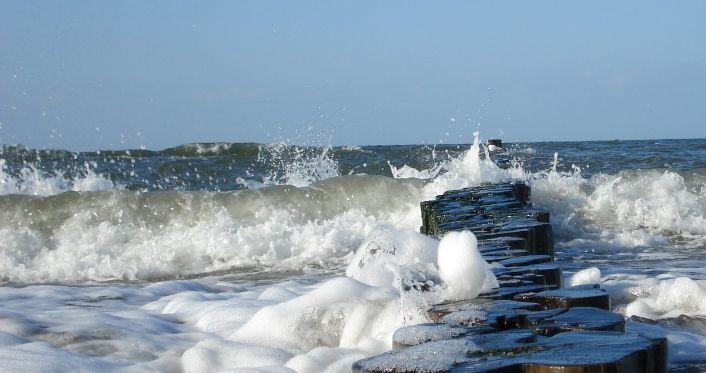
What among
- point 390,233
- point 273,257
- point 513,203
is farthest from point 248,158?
point 390,233

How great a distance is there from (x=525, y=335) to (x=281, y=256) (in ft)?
20.2

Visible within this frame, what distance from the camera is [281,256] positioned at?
812 cm

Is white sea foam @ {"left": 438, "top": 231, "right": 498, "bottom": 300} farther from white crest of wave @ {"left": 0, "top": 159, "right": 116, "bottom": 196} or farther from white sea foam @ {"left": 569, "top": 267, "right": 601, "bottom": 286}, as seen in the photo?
white crest of wave @ {"left": 0, "top": 159, "right": 116, "bottom": 196}

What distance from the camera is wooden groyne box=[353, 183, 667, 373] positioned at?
176cm

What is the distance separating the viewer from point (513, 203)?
581 centimetres

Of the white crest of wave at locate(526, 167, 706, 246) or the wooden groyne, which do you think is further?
the white crest of wave at locate(526, 167, 706, 246)

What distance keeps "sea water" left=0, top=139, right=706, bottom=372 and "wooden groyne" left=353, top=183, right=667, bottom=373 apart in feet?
0.81

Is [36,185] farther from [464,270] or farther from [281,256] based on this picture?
[464,270]

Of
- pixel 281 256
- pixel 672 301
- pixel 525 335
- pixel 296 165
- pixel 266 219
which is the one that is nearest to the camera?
pixel 525 335

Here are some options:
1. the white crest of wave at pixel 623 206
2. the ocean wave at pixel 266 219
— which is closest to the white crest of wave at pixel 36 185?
the ocean wave at pixel 266 219

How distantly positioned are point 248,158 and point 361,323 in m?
14.7

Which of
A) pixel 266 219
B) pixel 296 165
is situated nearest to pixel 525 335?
pixel 266 219

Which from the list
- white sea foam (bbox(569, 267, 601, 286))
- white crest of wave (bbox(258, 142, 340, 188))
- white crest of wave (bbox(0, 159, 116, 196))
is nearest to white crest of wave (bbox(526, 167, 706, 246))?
white crest of wave (bbox(258, 142, 340, 188))

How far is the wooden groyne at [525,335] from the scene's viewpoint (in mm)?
1761
